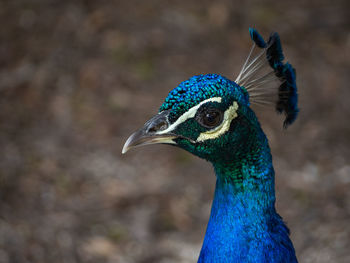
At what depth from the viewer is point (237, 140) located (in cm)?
133

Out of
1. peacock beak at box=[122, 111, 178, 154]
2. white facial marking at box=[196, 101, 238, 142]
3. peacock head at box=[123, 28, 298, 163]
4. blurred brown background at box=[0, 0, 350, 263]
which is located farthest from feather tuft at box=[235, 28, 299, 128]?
blurred brown background at box=[0, 0, 350, 263]

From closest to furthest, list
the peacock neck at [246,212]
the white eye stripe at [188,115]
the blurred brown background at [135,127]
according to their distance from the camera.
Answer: the white eye stripe at [188,115], the peacock neck at [246,212], the blurred brown background at [135,127]

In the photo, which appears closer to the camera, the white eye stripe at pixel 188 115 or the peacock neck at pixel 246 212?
the white eye stripe at pixel 188 115

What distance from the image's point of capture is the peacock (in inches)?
49.9

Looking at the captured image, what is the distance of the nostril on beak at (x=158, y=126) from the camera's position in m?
1.27

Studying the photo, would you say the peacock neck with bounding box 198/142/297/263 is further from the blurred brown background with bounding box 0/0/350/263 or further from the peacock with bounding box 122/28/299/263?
the blurred brown background with bounding box 0/0/350/263

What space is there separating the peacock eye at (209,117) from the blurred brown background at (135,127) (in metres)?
1.45

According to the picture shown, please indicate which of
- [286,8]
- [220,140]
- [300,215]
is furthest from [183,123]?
[286,8]

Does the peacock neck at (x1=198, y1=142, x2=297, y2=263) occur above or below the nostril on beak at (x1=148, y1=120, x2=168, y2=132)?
below

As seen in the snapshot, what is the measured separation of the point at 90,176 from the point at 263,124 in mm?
1269

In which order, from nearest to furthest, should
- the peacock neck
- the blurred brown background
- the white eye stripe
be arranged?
the white eye stripe < the peacock neck < the blurred brown background

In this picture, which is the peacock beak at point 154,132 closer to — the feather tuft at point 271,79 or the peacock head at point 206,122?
the peacock head at point 206,122

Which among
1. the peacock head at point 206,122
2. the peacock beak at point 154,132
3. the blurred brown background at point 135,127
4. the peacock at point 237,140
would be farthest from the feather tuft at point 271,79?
the blurred brown background at point 135,127

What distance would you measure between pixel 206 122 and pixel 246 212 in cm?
33
